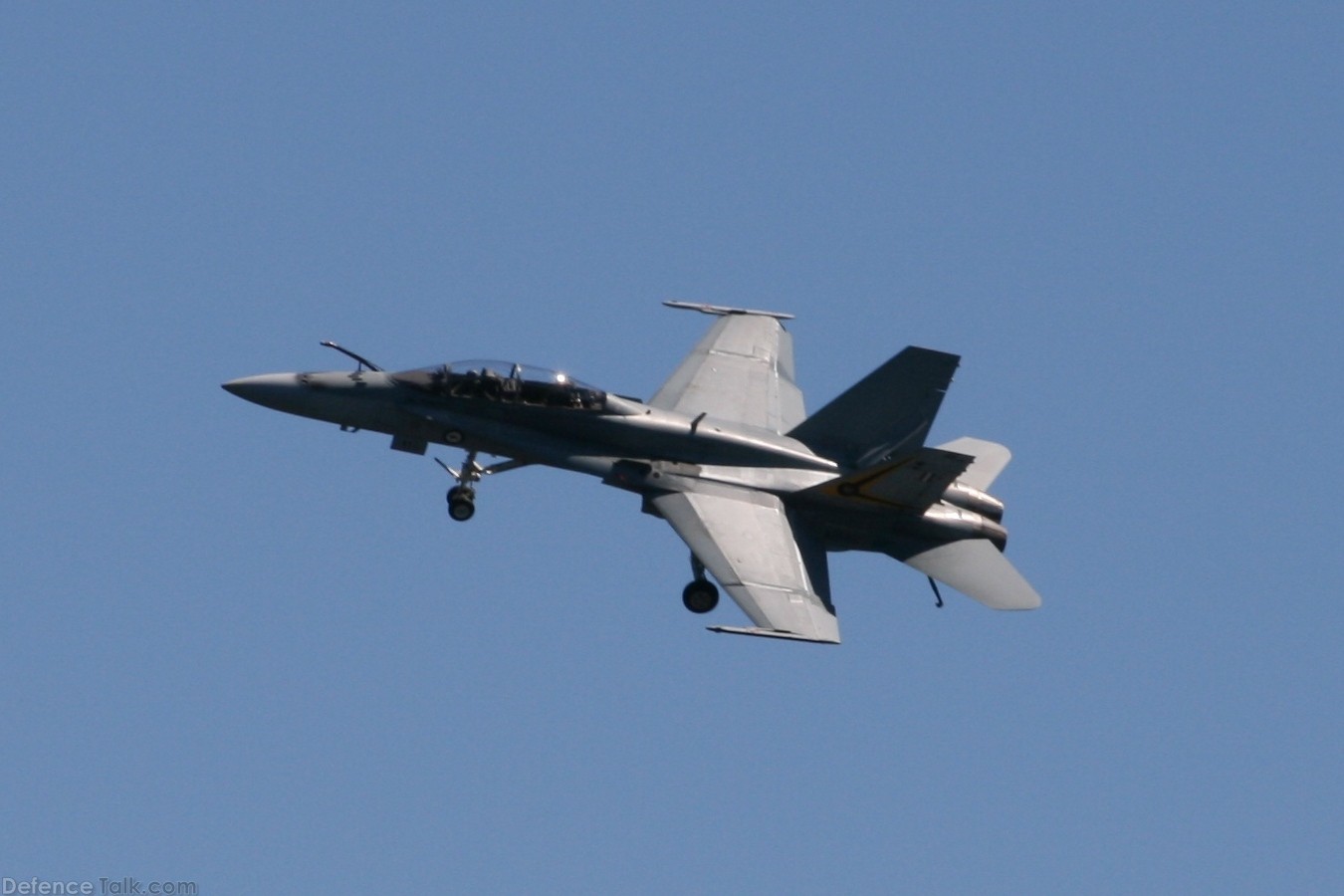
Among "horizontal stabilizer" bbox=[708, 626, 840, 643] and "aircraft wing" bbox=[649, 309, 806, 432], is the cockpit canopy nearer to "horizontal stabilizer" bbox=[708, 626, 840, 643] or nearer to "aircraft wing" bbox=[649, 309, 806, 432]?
"aircraft wing" bbox=[649, 309, 806, 432]

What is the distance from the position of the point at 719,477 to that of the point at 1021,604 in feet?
16.3

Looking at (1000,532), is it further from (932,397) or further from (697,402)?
(697,402)

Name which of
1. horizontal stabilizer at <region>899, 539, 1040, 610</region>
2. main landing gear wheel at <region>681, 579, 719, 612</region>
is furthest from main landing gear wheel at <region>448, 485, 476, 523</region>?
horizontal stabilizer at <region>899, 539, 1040, 610</region>

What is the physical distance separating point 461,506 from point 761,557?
461 cm

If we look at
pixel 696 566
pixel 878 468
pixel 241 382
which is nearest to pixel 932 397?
pixel 878 468

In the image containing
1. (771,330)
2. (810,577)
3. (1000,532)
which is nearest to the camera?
(810,577)

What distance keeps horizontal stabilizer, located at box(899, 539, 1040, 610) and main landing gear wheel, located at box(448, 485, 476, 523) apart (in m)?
6.82

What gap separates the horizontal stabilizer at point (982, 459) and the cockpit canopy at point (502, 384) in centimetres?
630

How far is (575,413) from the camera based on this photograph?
35031mm

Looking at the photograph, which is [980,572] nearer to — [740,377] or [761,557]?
[761,557]

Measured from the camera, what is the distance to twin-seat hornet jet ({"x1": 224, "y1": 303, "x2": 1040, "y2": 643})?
3484 centimetres

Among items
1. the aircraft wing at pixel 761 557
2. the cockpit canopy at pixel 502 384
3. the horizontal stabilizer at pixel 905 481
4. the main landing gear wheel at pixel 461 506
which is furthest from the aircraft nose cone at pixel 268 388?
the horizontal stabilizer at pixel 905 481

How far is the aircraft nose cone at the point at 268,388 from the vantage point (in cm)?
3491

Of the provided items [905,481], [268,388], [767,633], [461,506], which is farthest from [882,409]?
[268,388]
